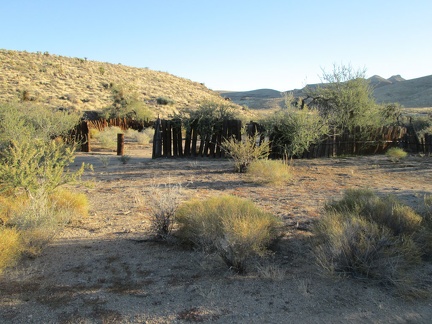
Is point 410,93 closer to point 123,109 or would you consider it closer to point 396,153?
point 123,109

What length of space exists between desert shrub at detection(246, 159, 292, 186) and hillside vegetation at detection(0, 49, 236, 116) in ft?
63.6

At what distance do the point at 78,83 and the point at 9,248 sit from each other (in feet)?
133

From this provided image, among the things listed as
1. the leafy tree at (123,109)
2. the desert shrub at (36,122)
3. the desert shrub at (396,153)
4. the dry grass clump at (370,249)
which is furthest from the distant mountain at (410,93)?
the dry grass clump at (370,249)

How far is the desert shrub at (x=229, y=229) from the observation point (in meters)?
4.16

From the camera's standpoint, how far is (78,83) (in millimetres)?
41312

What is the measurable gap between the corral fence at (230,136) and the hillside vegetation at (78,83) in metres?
15.4

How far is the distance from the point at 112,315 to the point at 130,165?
29.0ft

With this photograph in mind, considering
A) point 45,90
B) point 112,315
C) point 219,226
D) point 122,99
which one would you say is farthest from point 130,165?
point 45,90

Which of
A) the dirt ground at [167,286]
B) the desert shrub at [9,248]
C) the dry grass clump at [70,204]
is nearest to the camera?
the dirt ground at [167,286]

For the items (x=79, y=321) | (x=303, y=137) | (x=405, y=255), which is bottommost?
(x=79, y=321)

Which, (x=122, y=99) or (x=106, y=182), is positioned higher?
(x=122, y=99)

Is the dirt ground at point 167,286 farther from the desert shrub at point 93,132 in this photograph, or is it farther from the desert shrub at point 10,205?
the desert shrub at point 93,132

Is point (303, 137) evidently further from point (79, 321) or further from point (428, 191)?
point (79, 321)

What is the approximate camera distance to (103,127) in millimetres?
20688
